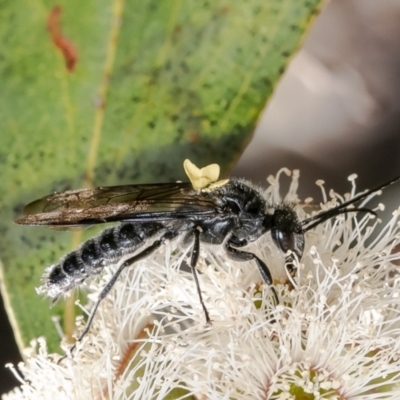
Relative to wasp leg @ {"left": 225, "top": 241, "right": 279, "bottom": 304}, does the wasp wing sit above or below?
above

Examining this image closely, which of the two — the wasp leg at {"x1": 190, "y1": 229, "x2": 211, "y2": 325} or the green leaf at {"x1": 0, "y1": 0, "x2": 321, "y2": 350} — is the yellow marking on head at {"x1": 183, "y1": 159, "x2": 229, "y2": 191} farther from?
the green leaf at {"x1": 0, "y1": 0, "x2": 321, "y2": 350}

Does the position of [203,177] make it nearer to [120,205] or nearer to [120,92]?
[120,205]

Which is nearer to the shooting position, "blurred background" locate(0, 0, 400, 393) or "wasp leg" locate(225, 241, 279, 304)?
"wasp leg" locate(225, 241, 279, 304)

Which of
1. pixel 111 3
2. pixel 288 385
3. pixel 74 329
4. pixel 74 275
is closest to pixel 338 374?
pixel 288 385

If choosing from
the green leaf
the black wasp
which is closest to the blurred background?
the green leaf

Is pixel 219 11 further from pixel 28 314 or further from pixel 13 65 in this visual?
pixel 28 314

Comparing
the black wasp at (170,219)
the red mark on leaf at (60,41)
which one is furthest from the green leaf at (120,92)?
the black wasp at (170,219)
